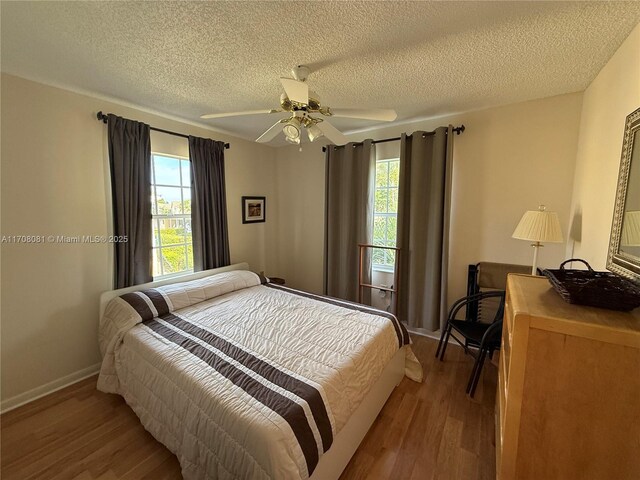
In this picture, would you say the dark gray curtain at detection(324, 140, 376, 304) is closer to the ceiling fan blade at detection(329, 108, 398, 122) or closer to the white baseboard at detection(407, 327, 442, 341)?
the white baseboard at detection(407, 327, 442, 341)

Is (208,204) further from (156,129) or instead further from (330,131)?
(330,131)

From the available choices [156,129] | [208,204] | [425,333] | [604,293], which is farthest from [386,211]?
[156,129]

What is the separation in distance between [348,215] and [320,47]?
1925mm

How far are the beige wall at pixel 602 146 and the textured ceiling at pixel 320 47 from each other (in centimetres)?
13

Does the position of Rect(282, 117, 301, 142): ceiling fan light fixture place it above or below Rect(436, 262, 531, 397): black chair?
above

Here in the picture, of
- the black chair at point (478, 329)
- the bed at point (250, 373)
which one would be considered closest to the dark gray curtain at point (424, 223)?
the black chair at point (478, 329)

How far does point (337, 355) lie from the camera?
1.60 m

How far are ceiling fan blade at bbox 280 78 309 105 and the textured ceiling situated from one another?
301mm

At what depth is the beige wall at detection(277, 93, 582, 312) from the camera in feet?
7.48

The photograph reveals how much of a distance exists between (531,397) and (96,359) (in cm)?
314

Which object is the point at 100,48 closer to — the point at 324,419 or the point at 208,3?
the point at 208,3

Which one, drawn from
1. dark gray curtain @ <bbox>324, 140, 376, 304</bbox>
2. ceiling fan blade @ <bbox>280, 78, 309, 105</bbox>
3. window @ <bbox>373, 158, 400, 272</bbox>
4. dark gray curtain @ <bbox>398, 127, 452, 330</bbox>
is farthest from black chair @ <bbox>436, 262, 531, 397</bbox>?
ceiling fan blade @ <bbox>280, 78, 309, 105</bbox>

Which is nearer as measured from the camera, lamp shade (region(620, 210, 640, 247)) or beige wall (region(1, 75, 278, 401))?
lamp shade (region(620, 210, 640, 247))

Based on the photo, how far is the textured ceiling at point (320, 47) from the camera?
1260 millimetres
